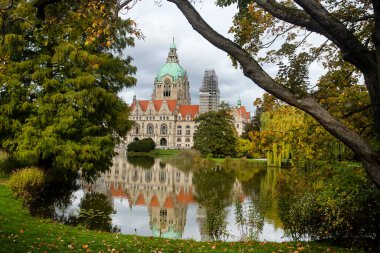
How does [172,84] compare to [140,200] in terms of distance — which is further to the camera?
[172,84]

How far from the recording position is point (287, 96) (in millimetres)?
3770

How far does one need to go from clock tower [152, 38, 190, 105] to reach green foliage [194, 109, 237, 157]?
54.6 meters

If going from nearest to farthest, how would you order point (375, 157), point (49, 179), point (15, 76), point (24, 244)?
point (375, 157) → point (24, 244) → point (15, 76) → point (49, 179)

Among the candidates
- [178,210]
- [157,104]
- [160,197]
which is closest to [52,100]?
[178,210]

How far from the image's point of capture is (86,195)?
15.8 meters

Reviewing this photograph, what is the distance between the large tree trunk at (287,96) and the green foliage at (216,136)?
145 ft

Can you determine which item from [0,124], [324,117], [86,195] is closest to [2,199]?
[0,124]

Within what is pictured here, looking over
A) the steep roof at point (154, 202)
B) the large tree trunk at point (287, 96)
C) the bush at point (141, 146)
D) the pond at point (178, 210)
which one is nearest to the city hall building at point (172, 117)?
the bush at point (141, 146)

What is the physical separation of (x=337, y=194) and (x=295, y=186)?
22.0 ft

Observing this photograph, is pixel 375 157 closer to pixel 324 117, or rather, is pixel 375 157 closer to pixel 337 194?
pixel 324 117

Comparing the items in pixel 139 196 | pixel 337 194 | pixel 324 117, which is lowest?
pixel 139 196

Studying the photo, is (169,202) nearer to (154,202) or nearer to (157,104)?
(154,202)

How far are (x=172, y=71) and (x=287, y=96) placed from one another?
4236 inches

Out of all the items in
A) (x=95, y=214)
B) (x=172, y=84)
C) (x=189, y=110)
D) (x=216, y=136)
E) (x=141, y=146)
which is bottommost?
(x=95, y=214)
